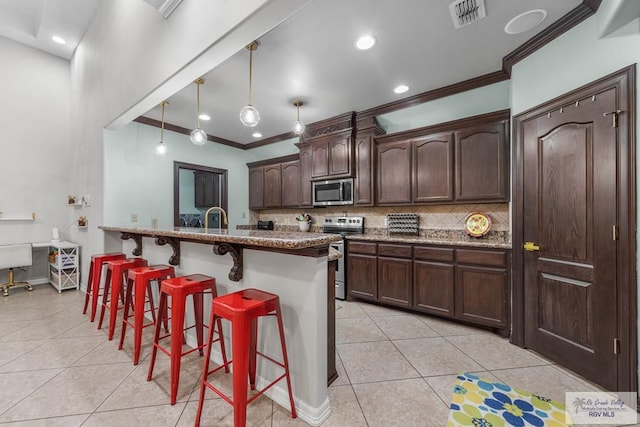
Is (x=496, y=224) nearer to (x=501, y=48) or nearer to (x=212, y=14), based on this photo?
(x=501, y=48)

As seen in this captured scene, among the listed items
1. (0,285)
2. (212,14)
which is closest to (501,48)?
(212,14)

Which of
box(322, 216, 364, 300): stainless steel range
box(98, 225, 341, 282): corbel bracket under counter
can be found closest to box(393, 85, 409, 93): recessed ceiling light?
box(322, 216, 364, 300): stainless steel range

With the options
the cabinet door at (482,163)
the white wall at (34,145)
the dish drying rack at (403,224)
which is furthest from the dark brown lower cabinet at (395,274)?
the white wall at (34,145)

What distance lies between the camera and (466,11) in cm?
189

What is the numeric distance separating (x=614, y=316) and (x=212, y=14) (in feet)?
11.2

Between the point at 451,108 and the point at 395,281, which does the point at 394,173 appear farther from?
the point at 395,281

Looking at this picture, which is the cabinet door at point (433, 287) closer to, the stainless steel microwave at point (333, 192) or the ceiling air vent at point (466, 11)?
the stainless steel microwave at point (333, 192)

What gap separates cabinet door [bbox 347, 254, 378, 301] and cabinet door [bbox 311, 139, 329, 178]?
4.62ft

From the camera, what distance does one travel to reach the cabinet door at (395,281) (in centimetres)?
300

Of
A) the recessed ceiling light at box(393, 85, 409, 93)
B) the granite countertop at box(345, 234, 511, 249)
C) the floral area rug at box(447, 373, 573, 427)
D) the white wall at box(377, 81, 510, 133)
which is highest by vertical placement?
the recessed ceiling light at box(393, 85, 409, 93)

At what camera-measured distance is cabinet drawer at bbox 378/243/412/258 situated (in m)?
3.00

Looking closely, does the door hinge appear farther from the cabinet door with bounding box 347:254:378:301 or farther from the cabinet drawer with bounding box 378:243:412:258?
the cabinet door with bounding box 347:254:378:301

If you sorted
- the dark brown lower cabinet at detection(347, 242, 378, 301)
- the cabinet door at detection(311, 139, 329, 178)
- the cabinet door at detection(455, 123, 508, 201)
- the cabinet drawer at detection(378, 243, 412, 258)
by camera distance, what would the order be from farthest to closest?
the cabinet door at detection(311, 139, 329, 178) < the dark brown lower cabinet at detection(347, 242, 378, 301) < the cabinet drawer at detection(378, 243, 412, 258) < the cabinet door at detection(455, 123, 508, 201)

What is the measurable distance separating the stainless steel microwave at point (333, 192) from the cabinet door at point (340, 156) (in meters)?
0.13
